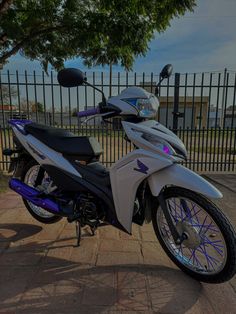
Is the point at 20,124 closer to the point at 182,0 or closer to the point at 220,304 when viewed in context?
the point at 220,304

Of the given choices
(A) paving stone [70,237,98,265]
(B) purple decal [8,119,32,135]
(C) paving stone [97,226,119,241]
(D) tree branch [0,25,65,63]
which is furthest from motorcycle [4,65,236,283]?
(D) tree branch [0,25,65,63]

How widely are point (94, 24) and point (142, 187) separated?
4.70 m

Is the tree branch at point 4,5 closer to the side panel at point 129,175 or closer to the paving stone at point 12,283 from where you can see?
the side panel at point 129,175

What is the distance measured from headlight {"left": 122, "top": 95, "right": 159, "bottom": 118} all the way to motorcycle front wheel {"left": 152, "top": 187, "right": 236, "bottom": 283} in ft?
2.01

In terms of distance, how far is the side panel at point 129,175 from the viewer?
2.16 metres

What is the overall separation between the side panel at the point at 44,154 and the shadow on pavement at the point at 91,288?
83 cm

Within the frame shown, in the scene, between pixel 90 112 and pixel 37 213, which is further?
pixel 37 213

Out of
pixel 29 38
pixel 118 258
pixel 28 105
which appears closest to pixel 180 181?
→ pixel 118 258

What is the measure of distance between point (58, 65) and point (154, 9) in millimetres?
3181

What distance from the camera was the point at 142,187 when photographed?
2361mm

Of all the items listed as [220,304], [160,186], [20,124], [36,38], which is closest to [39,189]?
[20,124]

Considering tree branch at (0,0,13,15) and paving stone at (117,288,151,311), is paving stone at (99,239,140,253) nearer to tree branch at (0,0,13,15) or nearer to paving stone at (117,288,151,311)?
paving stone at (117,288,151,311)

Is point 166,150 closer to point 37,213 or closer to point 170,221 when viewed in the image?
point 170,221

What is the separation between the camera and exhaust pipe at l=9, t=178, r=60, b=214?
9.02ft
